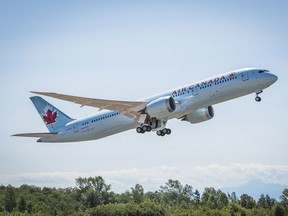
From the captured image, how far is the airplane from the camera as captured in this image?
49.1m

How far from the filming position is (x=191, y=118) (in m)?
57.4

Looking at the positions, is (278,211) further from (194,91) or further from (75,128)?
(194,91)

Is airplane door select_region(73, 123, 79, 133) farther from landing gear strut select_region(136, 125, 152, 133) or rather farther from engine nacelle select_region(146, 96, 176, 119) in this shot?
engine nacelle select_region(146, 96, 176, 119)

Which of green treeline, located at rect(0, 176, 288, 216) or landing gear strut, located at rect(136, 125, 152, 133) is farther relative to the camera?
green treeline, located at rect(0, 176, 288, 216)

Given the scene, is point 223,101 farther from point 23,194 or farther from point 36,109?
point 23,194

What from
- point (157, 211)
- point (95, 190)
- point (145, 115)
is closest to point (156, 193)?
point (95, 190)

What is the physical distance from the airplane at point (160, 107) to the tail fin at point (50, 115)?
0.28 meters

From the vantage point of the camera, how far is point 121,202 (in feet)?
437

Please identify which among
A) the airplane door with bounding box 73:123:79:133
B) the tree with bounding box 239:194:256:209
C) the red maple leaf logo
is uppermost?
the red maple leaf logo

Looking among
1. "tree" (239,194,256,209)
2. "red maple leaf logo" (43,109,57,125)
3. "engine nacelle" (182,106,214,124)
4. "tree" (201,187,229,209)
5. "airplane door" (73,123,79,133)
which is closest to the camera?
"engine nacelle" (182,106,214,124)

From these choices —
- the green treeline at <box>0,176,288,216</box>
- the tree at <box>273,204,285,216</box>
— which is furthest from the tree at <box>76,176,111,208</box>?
the tree at <box>273,204,285,216</box>

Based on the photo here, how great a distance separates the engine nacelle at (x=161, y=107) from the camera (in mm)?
50406

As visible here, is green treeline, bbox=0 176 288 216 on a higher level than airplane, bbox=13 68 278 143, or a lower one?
lower

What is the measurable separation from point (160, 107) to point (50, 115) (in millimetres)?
19102
